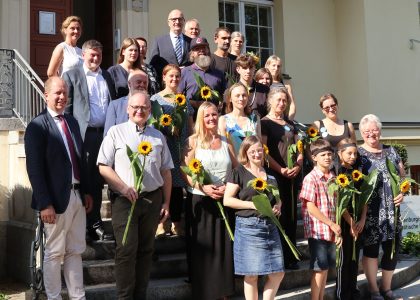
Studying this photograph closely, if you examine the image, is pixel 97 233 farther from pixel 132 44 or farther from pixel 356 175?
pixel 356 175

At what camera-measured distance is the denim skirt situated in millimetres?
4434

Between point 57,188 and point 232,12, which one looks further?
point 232,12

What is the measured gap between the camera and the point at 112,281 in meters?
5.01

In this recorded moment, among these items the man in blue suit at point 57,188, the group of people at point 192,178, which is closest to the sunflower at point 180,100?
the group of people at point 192,178

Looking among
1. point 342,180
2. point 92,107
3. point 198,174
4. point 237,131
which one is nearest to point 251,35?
point 237,131

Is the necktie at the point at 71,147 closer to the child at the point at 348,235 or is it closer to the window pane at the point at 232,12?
the child at the point at 348,235

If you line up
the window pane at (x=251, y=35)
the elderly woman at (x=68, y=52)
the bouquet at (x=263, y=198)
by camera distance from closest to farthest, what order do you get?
1. the bouquet at (x=263, y=198)
2. the elderly woman at (x=68, y=52)
3. the window pane at (x=251, y=35)

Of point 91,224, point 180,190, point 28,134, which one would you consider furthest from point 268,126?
point 28,134

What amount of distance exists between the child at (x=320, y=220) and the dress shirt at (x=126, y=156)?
1.36 m

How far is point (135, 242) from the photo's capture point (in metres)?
4.19

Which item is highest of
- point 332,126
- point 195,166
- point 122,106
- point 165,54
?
point 165,54

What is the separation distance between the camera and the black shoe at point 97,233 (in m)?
5.25

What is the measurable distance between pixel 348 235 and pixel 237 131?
1.39m

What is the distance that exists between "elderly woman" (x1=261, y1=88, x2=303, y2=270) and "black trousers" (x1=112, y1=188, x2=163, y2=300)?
1.46 m
